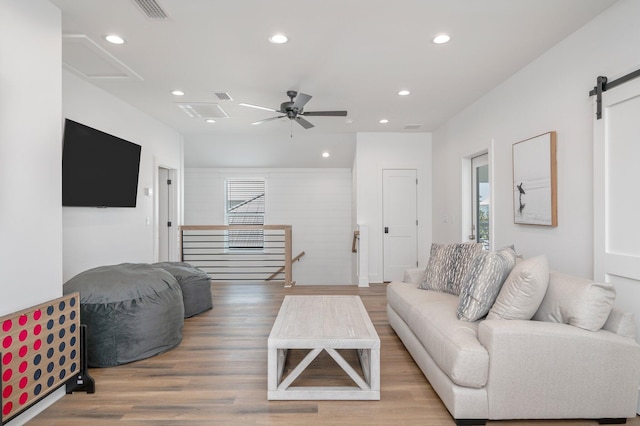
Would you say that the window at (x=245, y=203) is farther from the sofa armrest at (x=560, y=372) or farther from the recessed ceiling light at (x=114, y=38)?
the sofa armrest at (x=560, y=372)

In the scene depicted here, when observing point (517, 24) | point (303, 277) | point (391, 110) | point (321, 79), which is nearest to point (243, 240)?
point (303, 277)

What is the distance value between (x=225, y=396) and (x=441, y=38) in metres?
3.14

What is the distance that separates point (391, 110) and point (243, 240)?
493cm

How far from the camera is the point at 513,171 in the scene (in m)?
3.88

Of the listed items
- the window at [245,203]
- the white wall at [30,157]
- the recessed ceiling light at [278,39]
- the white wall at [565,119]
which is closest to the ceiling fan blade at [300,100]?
the recessed ceiling light at [278,39]

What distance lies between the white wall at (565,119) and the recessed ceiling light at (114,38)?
11.9ft

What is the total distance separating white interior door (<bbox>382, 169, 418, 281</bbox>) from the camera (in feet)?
21.6

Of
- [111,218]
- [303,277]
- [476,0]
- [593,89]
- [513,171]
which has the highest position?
[476,0]

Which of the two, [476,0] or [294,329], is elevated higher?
[476,0]

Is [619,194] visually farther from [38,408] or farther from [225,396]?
[38,408]

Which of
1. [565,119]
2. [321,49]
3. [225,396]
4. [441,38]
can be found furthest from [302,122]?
[225,396]

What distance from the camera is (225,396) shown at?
254 cm

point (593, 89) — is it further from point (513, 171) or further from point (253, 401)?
point (253, 401)

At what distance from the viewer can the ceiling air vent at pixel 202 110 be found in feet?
16.0
